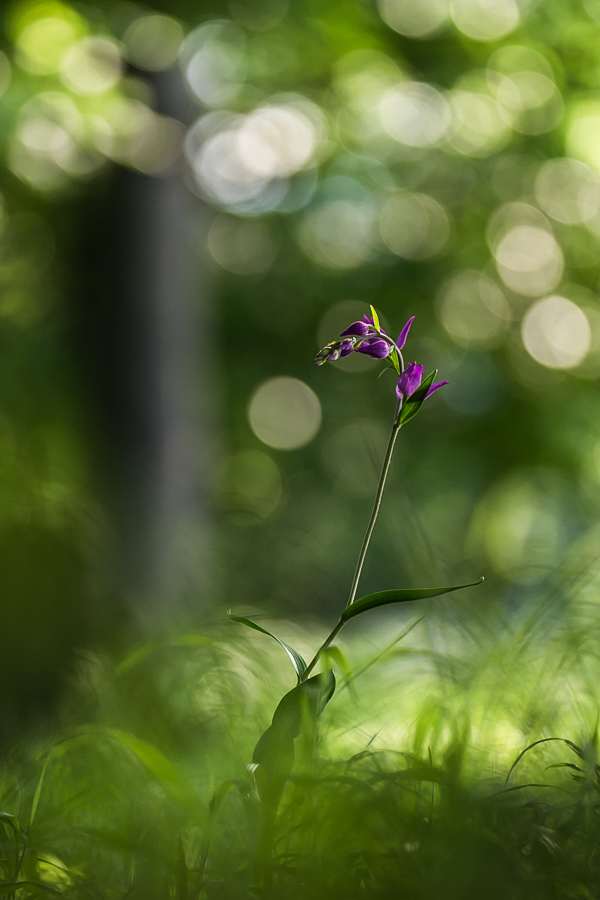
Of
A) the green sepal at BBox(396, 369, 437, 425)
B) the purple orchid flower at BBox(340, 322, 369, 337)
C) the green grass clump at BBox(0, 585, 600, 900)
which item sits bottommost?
the green grass clump at BBox(0, 585, 600, 900)

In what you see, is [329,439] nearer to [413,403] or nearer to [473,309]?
[473,309]

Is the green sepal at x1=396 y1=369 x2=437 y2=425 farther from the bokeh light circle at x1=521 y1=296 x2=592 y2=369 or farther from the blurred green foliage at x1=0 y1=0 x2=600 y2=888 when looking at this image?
the bokeh light circle at x1=521 y1=296 x2=592 y2=369

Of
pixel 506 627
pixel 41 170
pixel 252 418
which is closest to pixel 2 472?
pixel 506 627

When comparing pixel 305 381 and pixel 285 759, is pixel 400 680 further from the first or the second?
pixel 305 381

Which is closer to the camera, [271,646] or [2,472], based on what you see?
[271,646]

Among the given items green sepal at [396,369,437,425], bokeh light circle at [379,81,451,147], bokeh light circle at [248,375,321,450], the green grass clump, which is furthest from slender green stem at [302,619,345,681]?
bokeh light circle at [248,375,321,450]

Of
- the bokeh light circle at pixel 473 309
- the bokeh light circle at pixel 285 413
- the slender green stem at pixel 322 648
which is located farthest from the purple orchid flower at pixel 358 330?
the bokeh light circle at pixel 285 413

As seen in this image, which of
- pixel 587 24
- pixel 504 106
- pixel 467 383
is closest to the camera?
pixel 587 24
